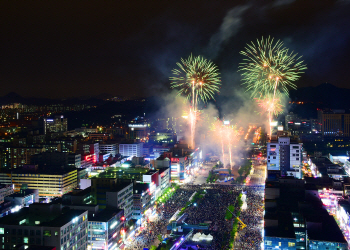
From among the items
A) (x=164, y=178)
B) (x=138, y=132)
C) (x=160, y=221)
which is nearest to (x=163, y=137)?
(x=138, y=132)

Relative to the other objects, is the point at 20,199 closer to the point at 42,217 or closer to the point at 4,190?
the point at 4,190

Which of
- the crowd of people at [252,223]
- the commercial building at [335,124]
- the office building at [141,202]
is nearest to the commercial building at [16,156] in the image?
the office building at [141,202]

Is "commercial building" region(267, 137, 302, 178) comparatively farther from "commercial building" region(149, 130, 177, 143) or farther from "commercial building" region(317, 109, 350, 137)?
"commercial building" region(317, 109, 350, 137)

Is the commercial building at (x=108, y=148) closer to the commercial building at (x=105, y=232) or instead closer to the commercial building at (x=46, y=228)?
the commercial building at (x=105, y=232)

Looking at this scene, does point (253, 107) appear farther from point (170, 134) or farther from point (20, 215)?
point (20, 215)

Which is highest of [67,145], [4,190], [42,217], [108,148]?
[67,145]

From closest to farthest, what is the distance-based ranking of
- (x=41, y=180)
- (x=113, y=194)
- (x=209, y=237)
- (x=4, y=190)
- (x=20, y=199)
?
(x=209, y=237), (x=113, y=194), (x=20, y=199), (x=4, y=190), (x=41, y=180)

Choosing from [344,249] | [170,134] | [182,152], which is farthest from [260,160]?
[344,249]
